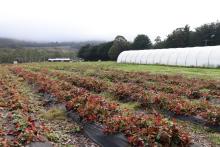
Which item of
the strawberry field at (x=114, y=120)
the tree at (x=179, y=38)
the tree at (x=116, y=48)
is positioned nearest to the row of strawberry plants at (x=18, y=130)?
the strawberry field at (x=114, y=120)

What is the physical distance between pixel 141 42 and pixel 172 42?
30.5 feet

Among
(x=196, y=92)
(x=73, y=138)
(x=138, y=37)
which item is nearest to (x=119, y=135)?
(x=73, y=138)

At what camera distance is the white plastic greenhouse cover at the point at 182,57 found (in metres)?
40.0

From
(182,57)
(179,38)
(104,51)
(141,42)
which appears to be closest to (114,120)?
(182,57)

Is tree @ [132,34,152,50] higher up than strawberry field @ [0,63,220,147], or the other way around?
tree @ [132,34,152,50]

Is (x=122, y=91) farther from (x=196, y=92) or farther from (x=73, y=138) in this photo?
(x=73, y=138)

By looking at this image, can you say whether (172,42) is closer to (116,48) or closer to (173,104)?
(116,48)

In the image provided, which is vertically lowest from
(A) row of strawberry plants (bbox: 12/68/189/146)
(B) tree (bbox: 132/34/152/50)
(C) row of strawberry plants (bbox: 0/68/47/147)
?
(C) row of strawberry plants (bbox: 0/68/47/147)

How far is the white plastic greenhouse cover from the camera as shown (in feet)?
131

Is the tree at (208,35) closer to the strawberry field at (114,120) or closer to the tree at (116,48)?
the tree at (116,48)

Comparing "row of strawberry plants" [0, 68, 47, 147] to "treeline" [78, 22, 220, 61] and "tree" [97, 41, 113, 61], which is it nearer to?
"treeline" [78, 22, 220, 61]

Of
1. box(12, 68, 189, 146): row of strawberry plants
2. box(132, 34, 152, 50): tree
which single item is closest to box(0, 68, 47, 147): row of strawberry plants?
box(12, 68, 189, 146): row of strawberry plants

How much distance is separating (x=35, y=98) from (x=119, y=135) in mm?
8696

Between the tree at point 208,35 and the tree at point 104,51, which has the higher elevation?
the tree at point 208,35
